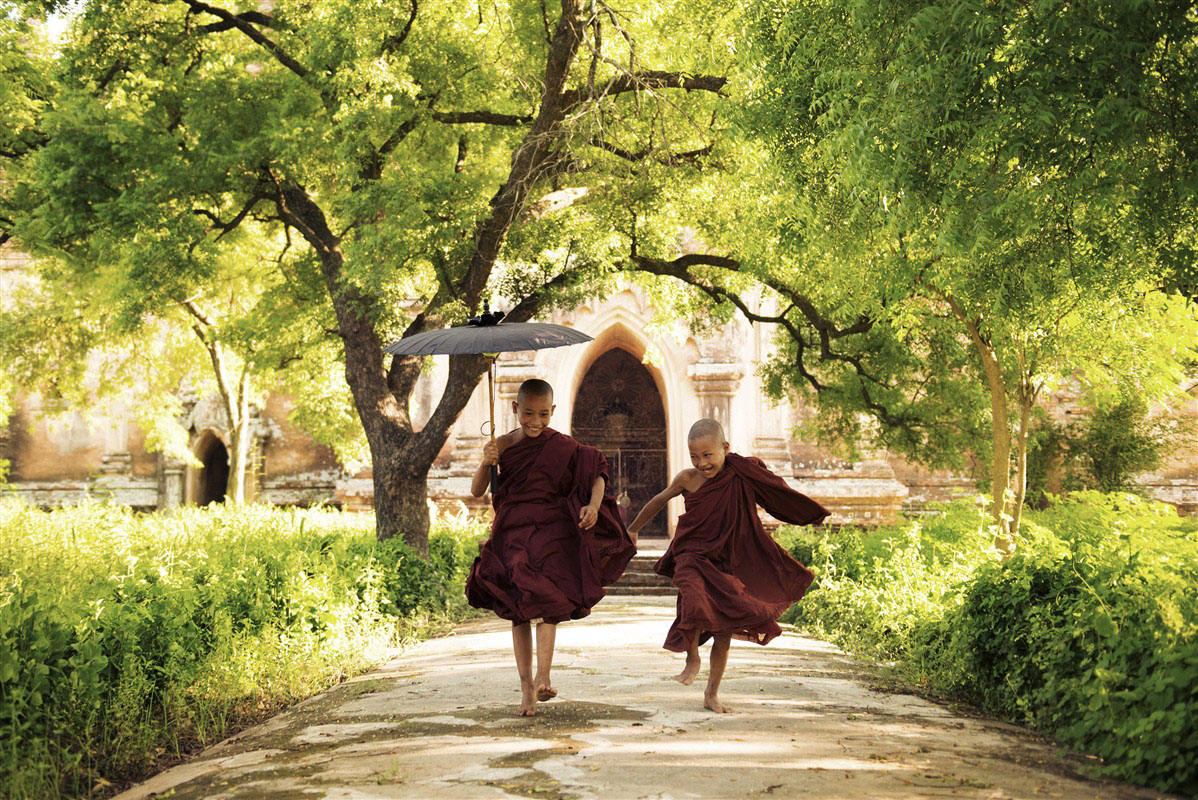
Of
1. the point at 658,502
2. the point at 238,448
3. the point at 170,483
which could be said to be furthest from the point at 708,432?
the point at 170,483

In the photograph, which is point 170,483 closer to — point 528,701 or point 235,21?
point 235,21

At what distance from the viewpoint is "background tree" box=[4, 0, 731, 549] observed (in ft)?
37.3

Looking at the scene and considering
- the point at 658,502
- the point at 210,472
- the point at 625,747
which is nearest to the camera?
the point at 625,747

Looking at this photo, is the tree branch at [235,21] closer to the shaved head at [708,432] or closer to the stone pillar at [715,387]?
the shaved head at [708,432]

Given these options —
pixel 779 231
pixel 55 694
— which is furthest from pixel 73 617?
pixel 779 231

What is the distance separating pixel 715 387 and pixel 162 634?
639 inches

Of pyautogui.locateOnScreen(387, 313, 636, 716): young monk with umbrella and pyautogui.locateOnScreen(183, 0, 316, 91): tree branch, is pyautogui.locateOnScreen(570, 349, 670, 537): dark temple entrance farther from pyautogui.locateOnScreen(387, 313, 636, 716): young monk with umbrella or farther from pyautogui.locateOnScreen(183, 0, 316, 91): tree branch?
pyautogui.locateOnScreen(387, 313, 636, 716): young monk with umbrella

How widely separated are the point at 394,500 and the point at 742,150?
18.6ft

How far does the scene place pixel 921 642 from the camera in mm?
7992

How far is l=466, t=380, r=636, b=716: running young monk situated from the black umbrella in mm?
188

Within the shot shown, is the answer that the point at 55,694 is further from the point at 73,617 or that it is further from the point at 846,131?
the point at 846,131

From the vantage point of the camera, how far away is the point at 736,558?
6.59m

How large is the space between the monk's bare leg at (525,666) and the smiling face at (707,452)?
1430mm

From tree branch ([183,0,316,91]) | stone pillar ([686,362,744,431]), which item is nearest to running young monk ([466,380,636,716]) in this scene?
tree branch ([183,0,316,91])
